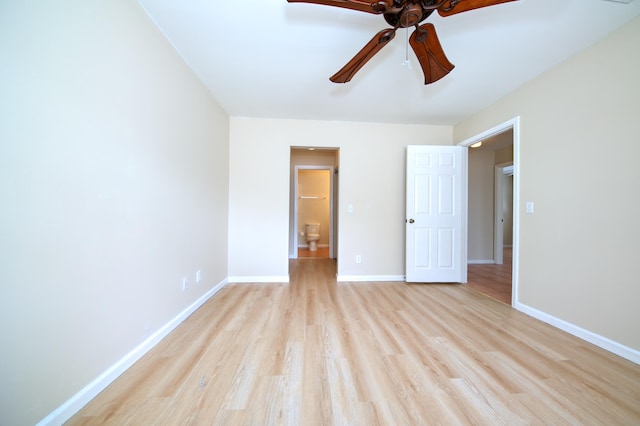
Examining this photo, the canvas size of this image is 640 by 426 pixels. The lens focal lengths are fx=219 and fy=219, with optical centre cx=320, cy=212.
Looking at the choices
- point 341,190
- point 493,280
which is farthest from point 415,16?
point 493,280

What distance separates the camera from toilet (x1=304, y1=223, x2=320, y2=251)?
18.7 feet

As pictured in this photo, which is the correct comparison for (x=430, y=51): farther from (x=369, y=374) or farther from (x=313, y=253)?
(x=313, y=253)

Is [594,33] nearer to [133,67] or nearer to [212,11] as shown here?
[212,11]

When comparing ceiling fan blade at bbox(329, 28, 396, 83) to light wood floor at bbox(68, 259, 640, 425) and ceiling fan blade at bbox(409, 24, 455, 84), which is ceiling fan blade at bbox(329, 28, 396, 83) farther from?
light wood floor at bbox(68, 259, 640, 425)

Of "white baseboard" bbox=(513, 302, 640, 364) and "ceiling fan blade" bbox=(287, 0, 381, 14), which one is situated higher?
"ceiling fan blade" bbox=(287, 0, 381, 14)

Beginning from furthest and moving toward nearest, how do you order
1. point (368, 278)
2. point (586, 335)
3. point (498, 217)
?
1. point (498, 217)
2. point (368, 278)
3. point (586, 335)

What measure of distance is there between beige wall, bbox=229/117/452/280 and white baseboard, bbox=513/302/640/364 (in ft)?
4.85

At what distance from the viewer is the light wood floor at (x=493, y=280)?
2.77 metres

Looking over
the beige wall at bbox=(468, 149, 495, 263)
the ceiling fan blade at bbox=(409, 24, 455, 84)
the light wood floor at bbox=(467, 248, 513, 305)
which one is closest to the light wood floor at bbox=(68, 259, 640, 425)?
the light wood floor at bbox=(467, 248, 513, 305)

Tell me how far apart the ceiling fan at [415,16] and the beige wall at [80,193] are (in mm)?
1088

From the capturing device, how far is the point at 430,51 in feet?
4.73

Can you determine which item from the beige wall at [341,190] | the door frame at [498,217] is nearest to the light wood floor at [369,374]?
the beige wall at [341,190]

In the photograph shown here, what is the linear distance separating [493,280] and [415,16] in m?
3.72

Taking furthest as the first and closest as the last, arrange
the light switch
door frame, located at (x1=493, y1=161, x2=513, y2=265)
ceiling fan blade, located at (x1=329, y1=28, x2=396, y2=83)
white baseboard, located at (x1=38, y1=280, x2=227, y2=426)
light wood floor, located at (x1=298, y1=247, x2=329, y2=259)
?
light wood floor, located at (x1=298, y1=247, x2=329, y2=259), door frame, located at (x1=493, y1=161, x2=513, y2=265), the light switch, ceiling fan blade, located at (x1=329, y1=28, x2=396, y2=83), white baseboard, located at (x1=38, y1=280, x2=227, y2=426)
